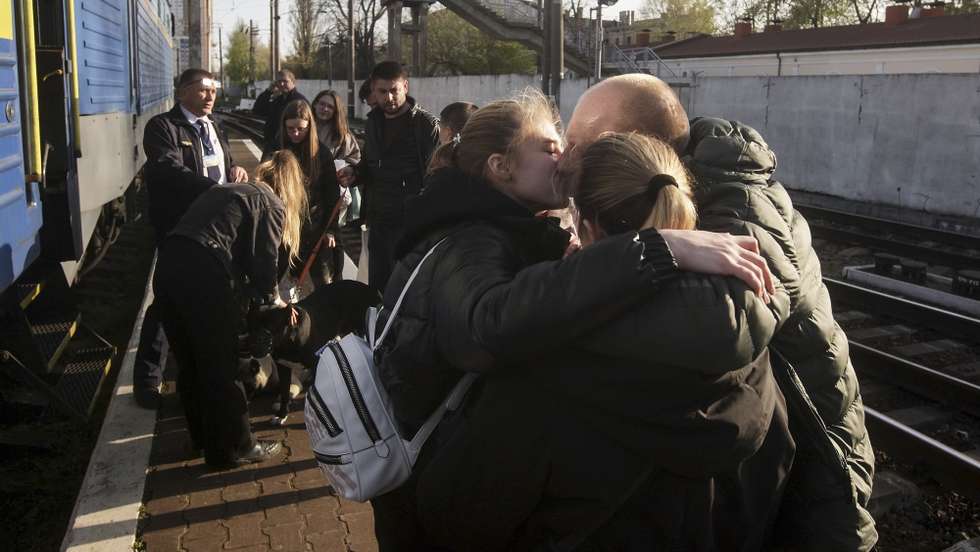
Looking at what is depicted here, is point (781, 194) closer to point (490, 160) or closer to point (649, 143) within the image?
point (649, 143)

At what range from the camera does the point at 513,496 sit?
157 centimetres

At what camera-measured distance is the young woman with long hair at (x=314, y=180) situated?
17.0ft

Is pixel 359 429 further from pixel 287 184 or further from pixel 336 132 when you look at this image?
pixel 336 132

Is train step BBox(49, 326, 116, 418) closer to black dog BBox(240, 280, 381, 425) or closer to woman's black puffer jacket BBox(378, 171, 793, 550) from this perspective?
black dog BBox(240, 280, 381, 425)

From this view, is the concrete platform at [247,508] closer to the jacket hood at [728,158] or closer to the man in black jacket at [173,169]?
the man in black jacket at [173,169]

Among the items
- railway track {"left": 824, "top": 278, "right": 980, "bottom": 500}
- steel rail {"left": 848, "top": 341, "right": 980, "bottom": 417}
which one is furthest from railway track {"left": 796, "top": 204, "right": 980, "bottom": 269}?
steel rail {"left": 848, "top": 341, "right": 980, "bottom": 417}

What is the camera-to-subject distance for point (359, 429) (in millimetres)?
1852

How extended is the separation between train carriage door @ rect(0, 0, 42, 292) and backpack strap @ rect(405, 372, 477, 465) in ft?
8.74

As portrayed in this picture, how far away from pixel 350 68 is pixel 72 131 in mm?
36990

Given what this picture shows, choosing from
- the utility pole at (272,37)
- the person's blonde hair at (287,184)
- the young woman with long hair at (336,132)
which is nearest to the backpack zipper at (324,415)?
the person's blonde hair at (287,184)

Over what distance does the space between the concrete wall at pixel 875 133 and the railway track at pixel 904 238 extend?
2.12 m

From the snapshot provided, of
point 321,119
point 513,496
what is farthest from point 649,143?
point 321,119

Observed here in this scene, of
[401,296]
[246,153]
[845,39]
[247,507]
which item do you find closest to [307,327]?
[247,507]

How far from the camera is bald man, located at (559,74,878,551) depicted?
1.74 metres
